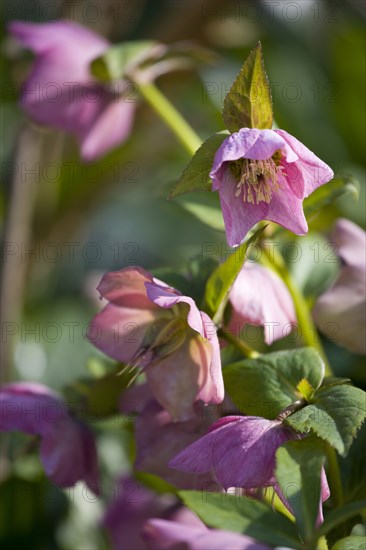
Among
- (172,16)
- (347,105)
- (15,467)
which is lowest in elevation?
(15,467)

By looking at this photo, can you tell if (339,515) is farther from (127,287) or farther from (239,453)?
(127,287)

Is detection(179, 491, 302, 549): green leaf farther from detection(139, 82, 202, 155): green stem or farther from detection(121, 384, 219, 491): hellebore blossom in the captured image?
detection(139, 82, 202, 155): green stem

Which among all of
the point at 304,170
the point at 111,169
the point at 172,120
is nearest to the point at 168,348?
the point at 304,170

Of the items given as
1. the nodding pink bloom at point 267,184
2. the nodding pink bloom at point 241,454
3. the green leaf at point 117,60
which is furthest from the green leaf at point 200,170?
the green leaf at point 117,60

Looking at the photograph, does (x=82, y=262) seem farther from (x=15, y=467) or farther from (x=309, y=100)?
(x=15, y=467)

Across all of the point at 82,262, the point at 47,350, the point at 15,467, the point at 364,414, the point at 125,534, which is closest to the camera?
the point at 364,414

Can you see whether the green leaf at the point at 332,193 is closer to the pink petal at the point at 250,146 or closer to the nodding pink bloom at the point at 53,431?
the pink petal at the point at 250,146

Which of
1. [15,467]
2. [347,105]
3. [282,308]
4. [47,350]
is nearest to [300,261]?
[282,308]

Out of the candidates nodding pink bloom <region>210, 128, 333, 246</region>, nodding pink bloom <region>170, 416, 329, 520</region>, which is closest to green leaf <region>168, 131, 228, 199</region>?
nodding pink bloom <region>210, 128, 333, 246</region>
